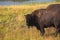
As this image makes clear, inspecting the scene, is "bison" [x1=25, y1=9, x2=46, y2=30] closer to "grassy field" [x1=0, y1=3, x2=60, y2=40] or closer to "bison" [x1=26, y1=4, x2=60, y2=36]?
"bison" [x1=26, y1=4, x2=60, y2=36]

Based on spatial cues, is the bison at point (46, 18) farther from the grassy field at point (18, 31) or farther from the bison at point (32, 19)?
the grassy field at point (18, 31)

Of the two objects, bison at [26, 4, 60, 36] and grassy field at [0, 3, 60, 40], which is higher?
bison at [26, 4, 60, 36]

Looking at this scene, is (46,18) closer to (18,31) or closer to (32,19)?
(32,19)

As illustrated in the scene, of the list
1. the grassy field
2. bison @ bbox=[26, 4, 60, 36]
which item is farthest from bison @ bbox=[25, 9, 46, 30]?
the grassy field

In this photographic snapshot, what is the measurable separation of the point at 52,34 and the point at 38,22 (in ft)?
2.94

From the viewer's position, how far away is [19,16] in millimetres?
16641

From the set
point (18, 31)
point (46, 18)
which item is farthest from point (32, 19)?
point (18, 31)

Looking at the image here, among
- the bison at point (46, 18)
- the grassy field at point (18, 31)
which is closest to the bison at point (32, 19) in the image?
the bison at point (46, 18)

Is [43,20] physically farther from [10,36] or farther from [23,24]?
[23,24]


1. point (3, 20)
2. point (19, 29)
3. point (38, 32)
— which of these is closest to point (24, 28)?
point (19, 29)

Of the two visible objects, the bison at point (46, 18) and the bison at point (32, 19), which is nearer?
the bison at point (46, 18)

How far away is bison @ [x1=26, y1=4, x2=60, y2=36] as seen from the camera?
11.5m

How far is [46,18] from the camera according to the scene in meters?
11.8

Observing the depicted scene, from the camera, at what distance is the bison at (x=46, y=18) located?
11453 mm
